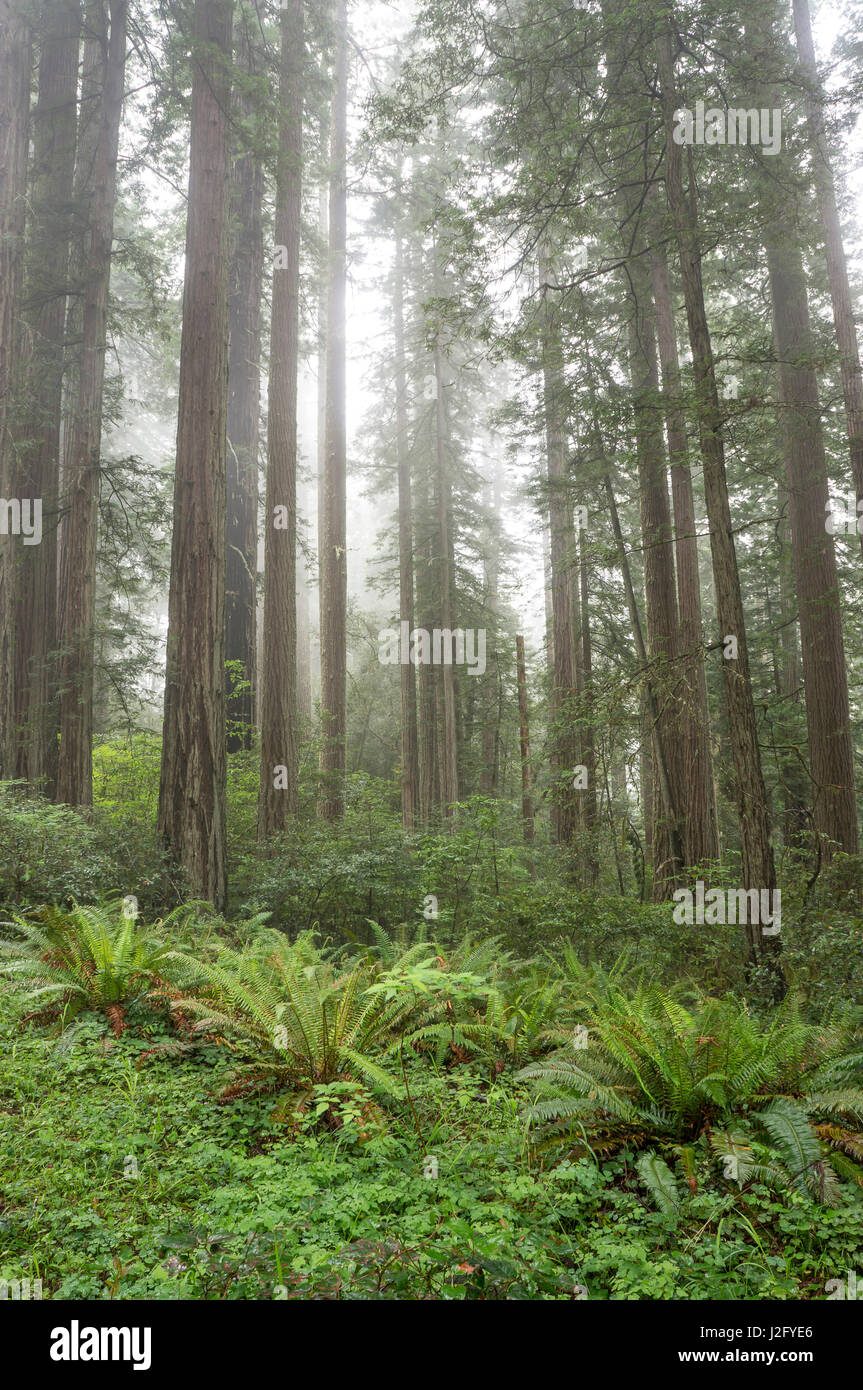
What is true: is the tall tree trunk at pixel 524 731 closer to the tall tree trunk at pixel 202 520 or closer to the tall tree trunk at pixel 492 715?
the tall tree trunk at pixel 492 715

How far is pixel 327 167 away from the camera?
15.6 metres

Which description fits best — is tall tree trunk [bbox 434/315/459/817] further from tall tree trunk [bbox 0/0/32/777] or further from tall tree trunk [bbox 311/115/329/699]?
tall tree trunk [bbox 0/0/32/777]

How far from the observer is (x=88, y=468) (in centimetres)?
1048

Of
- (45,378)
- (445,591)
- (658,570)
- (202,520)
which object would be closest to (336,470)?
(445,591)

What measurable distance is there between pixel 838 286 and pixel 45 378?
13344mm

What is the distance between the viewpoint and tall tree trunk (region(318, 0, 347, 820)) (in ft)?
49.3

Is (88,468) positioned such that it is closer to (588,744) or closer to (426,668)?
(588,744)

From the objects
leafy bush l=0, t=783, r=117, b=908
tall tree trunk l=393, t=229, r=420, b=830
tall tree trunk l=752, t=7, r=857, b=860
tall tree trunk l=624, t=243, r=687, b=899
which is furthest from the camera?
tall tree trunk l=393, t=229, r=420, b=830

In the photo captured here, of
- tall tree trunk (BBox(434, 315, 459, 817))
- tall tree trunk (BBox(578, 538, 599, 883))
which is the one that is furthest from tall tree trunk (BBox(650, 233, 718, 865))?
tall tree trunk (BBox(434, 315, 459, 817))

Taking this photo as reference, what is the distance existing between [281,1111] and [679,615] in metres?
9.31

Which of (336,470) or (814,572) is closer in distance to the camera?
(814,572)

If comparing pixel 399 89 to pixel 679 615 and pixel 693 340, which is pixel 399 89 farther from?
pixel 679 615

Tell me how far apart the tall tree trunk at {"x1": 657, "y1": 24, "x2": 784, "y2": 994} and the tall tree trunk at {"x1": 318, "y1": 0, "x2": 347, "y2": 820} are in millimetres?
8675

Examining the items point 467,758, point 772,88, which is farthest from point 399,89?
point 467,758
